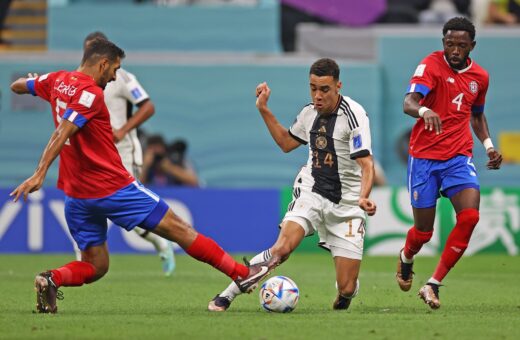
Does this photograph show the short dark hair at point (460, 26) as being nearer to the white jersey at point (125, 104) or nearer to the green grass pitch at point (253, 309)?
the green grass pitch at point (253, 309)

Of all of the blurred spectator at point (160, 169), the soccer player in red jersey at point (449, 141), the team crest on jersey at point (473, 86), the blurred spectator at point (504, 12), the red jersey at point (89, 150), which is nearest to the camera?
the red jersey at point (89, 150)

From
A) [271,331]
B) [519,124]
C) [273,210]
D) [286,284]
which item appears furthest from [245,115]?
[271,331]

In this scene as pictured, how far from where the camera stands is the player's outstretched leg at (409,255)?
1099 centimetres

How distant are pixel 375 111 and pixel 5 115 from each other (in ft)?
22.6

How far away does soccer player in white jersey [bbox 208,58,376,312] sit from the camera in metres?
10.0

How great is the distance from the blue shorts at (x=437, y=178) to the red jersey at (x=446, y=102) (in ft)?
0.22

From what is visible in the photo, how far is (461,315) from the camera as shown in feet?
31.3

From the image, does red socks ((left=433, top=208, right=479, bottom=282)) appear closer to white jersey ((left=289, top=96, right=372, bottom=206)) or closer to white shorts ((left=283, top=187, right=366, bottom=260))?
white shorts ((left=283, top=187, right=366, bottom=260))

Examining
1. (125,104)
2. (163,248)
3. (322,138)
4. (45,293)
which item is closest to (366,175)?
(322,138)

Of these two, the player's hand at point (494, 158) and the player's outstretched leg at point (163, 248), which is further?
the player's outstretched leg at point (163, 248)

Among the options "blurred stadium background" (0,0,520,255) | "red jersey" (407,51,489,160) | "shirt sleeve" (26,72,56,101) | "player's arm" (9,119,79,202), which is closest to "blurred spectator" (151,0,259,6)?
"blurred stadium background" (0,0,520,255)

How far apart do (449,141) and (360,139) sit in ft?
3.53

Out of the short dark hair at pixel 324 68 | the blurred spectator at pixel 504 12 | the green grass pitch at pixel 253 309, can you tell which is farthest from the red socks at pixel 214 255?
the blurred spectator at pixel 504 12

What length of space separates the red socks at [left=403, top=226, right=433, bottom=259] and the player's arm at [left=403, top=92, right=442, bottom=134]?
1.10m
